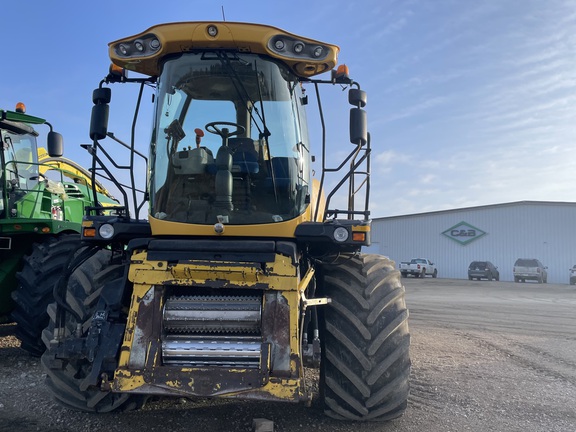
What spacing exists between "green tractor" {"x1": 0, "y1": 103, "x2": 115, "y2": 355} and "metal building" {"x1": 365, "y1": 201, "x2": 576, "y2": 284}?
36.4 metres

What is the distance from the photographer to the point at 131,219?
15.5 feet

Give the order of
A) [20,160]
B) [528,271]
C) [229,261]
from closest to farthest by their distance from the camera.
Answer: [229,261]
[20,160]
[528,271]

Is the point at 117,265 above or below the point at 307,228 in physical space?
below

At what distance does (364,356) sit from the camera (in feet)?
13.3

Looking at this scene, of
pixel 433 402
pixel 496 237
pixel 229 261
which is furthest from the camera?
pixel 496 237

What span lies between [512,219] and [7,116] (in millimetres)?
40961

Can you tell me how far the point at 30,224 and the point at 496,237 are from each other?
41.0 meters

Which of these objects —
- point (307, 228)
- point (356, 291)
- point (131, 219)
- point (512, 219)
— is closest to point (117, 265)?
point (131, 219)

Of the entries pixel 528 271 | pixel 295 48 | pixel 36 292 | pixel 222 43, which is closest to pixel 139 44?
pixel 222 43

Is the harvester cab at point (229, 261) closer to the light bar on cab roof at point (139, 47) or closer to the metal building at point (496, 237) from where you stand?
the light bar on cab roof at point (139, 47)

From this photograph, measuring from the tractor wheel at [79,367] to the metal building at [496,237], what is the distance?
1545 inches

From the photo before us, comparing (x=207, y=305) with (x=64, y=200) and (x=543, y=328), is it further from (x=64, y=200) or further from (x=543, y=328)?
(x=543, y=328)

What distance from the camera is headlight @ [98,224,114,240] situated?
4.40 m

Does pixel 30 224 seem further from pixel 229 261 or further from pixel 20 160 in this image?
pixel 229 261
